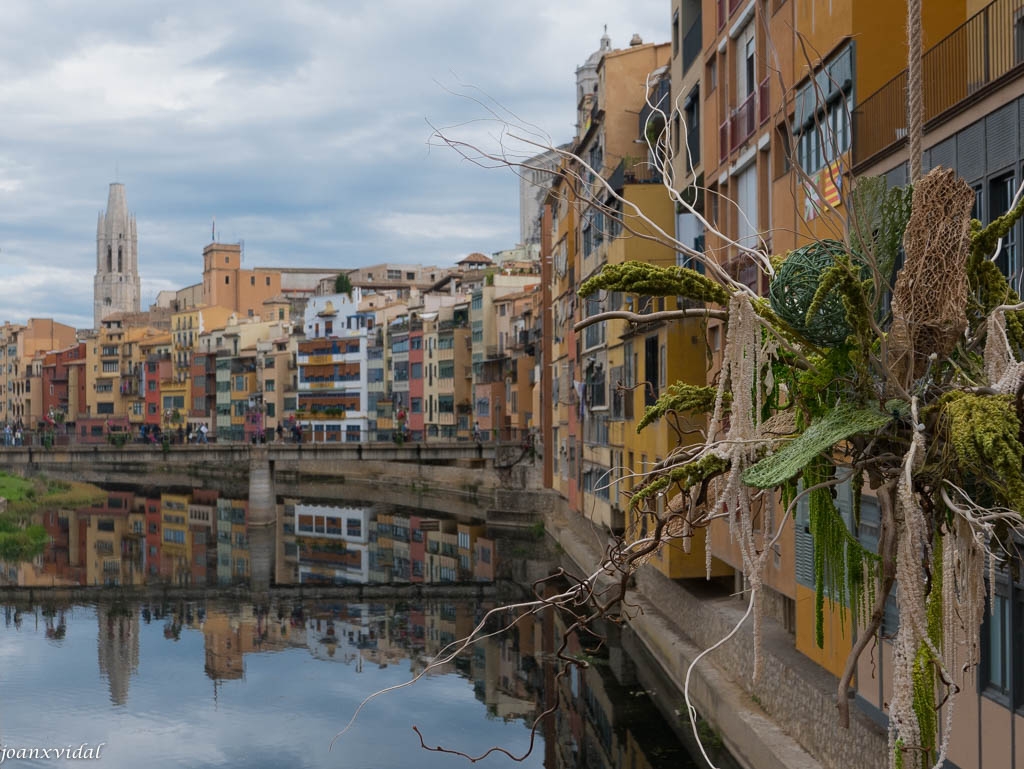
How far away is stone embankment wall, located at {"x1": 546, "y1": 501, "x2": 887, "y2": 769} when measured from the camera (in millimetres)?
15453

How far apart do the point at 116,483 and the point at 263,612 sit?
181 feet

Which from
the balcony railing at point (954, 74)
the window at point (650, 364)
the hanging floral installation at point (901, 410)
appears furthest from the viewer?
the window at point (650, 364)

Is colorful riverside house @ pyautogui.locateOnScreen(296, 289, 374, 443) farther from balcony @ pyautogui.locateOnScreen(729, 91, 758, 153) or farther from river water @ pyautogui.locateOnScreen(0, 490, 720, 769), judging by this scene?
balcony @ pyautogui.locateOnScreen(729, 91, 758, 153)

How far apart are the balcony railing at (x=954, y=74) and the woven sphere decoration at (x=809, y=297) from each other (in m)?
6.22

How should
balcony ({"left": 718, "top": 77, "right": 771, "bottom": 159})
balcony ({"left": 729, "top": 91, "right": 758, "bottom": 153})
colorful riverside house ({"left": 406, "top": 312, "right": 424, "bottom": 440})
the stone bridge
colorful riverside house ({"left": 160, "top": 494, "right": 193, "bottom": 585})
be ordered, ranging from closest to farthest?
balcony ({"left": 718, "top": 77, "right": 771, "bottom": 159})
balcony ({"left": 729, "top": 91, "right": 758, "bottom": 153})
colorful riverside house ({"left": 160, "top": 494, "right": 193, "bottom": 585})
the stone bridge
colorful riverside house ({"left": 406, "top": 312, "right": 424, "bottom": 440})

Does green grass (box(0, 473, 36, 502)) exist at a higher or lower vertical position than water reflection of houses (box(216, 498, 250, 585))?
higher

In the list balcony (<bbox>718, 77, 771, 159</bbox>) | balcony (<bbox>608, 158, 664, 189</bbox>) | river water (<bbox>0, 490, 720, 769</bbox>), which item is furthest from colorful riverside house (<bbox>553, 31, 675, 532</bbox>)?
balcony (<bbox>718, 77, 771, 159</bbox>)

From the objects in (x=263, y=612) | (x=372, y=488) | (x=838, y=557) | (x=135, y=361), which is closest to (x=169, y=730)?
(x=263, y=612)

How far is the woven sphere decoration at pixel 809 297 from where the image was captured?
5598 mm

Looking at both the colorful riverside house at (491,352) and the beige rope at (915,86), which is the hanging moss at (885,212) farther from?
the colorful riverside house at (491,352)

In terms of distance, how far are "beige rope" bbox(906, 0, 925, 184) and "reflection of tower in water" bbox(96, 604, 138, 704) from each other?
971 inches

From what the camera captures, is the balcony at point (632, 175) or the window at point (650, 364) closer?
the window at point (650, 364)

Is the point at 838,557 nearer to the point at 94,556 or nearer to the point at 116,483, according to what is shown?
the point at 94,556

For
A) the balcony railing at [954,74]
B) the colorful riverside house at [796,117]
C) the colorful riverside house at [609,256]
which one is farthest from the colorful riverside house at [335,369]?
the balcony railing at [954,74]
